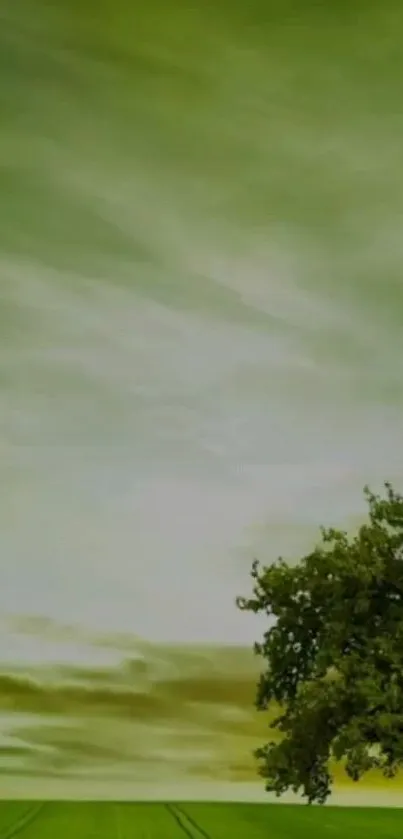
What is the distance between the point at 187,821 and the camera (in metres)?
9.44

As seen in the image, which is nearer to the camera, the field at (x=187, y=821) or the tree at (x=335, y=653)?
the tree at (x=335, y=653)

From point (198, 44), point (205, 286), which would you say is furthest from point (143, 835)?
point (198, 44)

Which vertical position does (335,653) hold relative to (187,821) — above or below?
above

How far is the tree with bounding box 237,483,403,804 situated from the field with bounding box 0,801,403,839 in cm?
96

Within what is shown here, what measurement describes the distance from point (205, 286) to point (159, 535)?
2077 mm

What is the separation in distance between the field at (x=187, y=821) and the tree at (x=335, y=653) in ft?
3.16

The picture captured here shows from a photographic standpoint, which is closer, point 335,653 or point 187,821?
point 335,653

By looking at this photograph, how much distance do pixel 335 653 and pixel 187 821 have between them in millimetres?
2159

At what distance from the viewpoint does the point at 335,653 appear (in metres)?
8.31

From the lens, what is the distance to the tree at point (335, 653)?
26.2 ft

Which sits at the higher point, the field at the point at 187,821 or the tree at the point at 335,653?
the tree at the point at 335,653

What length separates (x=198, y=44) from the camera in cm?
984

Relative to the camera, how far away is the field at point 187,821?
29.8 ft

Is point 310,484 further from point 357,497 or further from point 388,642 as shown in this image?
point 388,642
